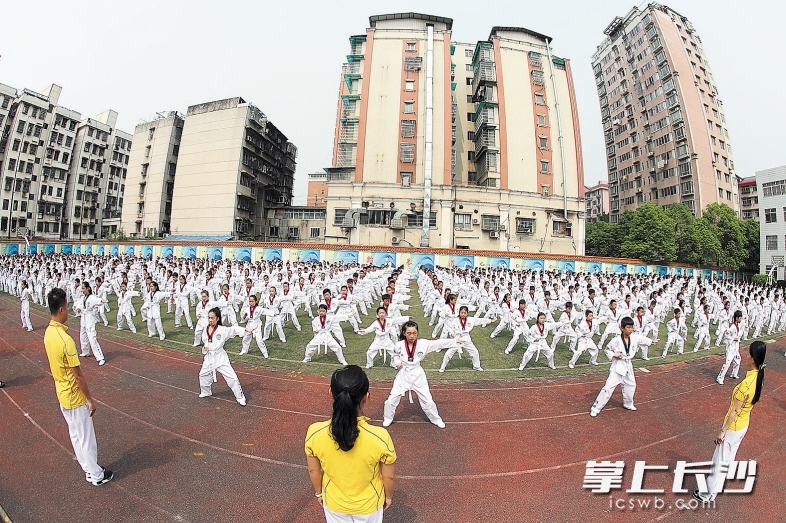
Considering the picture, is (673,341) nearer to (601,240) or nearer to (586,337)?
(586,337)

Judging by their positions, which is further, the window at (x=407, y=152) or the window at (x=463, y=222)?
the window at (x=407, y=152)

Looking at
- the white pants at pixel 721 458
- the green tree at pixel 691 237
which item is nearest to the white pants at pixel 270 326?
the white pants at pixel 721 458

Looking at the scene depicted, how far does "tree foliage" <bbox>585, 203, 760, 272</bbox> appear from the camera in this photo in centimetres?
3756

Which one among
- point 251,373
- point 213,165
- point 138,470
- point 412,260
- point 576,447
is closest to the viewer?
point 138,470

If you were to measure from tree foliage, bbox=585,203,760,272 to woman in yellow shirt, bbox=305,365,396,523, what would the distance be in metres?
42.8

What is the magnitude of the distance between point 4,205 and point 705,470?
6967 centimetres

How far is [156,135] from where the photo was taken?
172ft

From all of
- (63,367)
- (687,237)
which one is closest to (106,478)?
(63,367)

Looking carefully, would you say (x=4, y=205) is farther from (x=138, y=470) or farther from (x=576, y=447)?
(x=576, y=447)

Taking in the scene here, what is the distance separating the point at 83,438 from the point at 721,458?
691 centimetres

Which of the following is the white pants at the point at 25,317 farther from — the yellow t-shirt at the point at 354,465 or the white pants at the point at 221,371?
the yellow t-shirt at the point at 354,465

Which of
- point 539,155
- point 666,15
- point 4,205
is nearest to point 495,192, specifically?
point 539,155

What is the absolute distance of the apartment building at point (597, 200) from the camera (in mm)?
85312

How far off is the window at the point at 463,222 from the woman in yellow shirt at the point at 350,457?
3704cm
